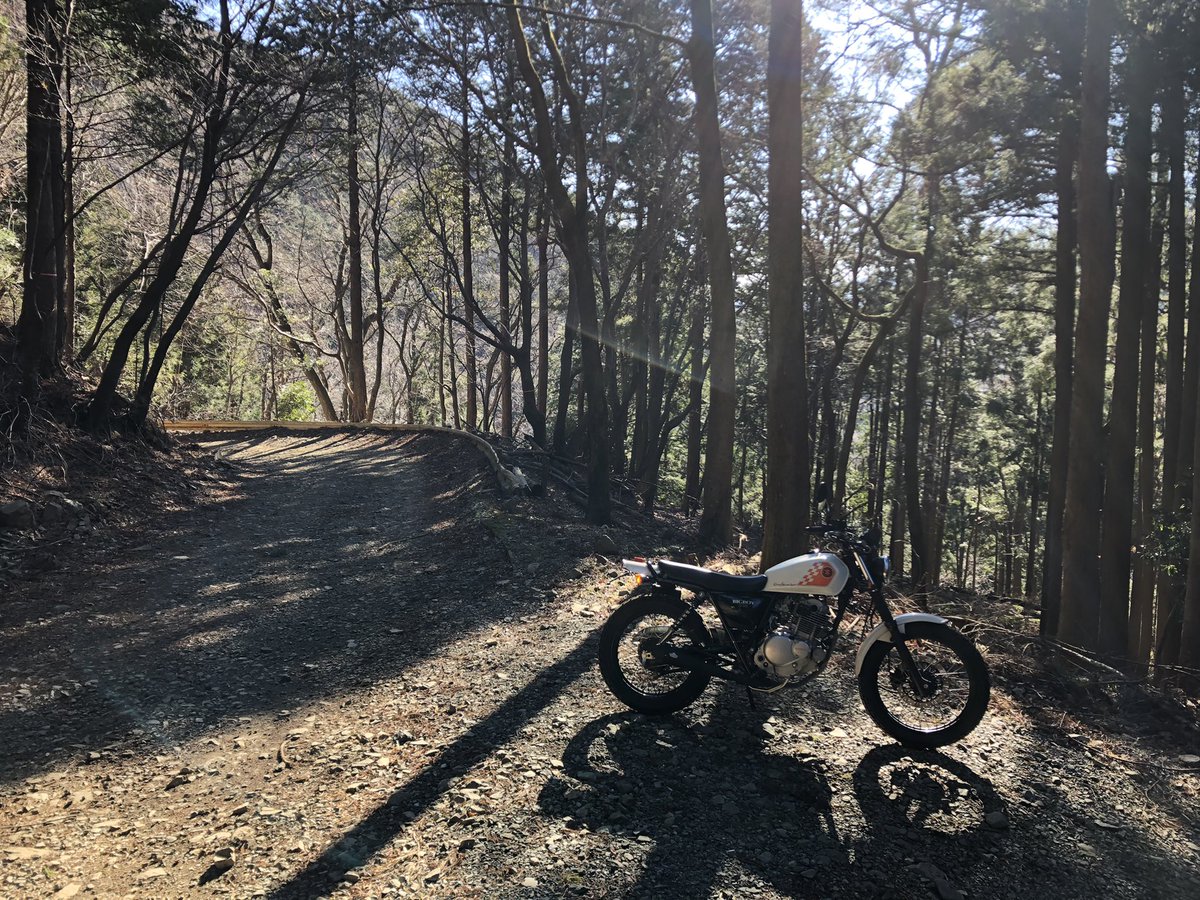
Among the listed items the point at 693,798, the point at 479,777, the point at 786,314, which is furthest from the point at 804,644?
the point at 786,314

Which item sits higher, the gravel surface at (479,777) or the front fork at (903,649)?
the front fork at (903,649)

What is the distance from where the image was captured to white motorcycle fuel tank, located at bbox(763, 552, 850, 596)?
391cm

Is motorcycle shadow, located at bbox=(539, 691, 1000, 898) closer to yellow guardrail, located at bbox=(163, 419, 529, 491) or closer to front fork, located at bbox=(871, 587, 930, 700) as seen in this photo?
front fork, located at bbox=(871, 587, 930, 700)

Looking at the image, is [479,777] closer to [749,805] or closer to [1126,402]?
[749,805]

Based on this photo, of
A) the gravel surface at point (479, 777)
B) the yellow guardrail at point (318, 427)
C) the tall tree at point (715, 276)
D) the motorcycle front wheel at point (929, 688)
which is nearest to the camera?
the gravel surface at point (479, 777)

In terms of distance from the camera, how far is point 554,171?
953cm

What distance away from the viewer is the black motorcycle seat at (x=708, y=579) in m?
4.11

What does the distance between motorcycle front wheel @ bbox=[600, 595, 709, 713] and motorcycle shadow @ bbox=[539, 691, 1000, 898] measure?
0.52 feet

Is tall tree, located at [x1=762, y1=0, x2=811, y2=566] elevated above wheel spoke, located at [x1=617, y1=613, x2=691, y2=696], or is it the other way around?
tall tree, located at [x1=762, y1=0, x2=811, y2=566]

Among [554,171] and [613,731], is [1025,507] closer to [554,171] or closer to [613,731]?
[554,171]

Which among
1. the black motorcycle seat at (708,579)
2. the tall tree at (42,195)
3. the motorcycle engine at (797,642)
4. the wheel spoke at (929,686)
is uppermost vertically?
the tall tree at (42,195)

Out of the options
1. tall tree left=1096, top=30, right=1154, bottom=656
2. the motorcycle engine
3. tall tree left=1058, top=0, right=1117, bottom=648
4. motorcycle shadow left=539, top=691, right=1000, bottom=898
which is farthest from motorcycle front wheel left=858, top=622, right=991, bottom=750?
tall tree left=1096, top=30, right=1154, bottom=656

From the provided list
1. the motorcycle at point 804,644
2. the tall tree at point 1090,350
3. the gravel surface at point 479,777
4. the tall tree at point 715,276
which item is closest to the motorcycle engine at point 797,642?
the motorcycle at point 804,644

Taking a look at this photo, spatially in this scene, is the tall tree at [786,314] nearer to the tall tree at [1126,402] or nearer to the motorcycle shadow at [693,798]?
the motorcycle shadow at [693,798]
